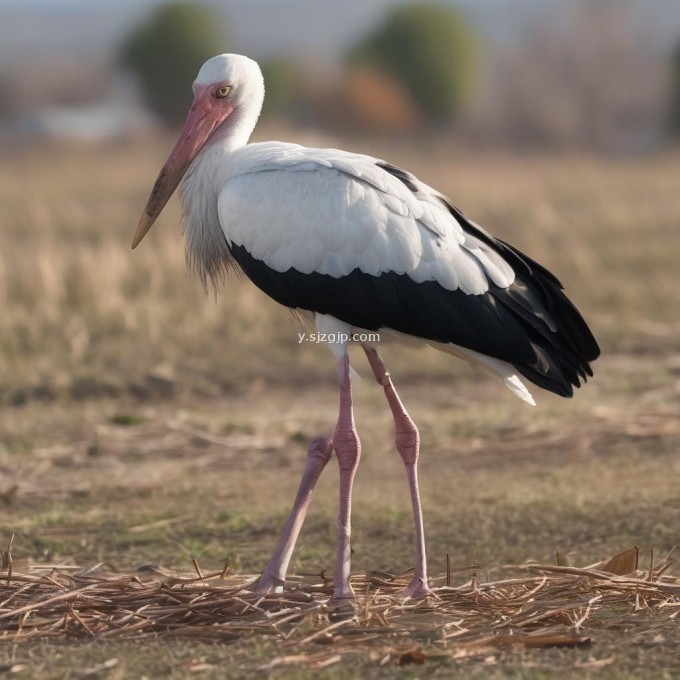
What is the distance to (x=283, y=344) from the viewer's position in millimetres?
10508

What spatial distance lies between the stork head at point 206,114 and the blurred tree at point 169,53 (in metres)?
42.9

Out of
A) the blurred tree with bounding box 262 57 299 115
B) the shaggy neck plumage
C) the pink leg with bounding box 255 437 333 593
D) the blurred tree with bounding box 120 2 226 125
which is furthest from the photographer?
the blurred tree with bounding box 120 2 226 125

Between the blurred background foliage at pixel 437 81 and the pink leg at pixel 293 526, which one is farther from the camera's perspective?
the blurred background foliage at pixel 437 81

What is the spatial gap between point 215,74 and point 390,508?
2109mm

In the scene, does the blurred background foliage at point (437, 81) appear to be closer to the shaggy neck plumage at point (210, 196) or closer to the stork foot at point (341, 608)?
the shaggy neck plumage at point (210, 196)

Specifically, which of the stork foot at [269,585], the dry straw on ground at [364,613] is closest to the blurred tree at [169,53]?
the stork foot at [269,585]

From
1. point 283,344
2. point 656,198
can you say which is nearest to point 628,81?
point 656,198

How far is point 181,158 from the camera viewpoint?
237 inches

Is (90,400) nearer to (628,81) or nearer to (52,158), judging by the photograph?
(52,158)

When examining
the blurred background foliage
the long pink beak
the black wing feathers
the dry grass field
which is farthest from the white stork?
the blurred background foliage

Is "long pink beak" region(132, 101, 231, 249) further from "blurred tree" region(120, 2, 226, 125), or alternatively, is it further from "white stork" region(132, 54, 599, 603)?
"blurred tree" region(120, 2, 226, 125)

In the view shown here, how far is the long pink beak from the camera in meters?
6.00

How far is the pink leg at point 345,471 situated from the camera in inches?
204

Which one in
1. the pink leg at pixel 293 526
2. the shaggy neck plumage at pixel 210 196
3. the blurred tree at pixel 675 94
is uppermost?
the blurred tree at pixel 675 94
